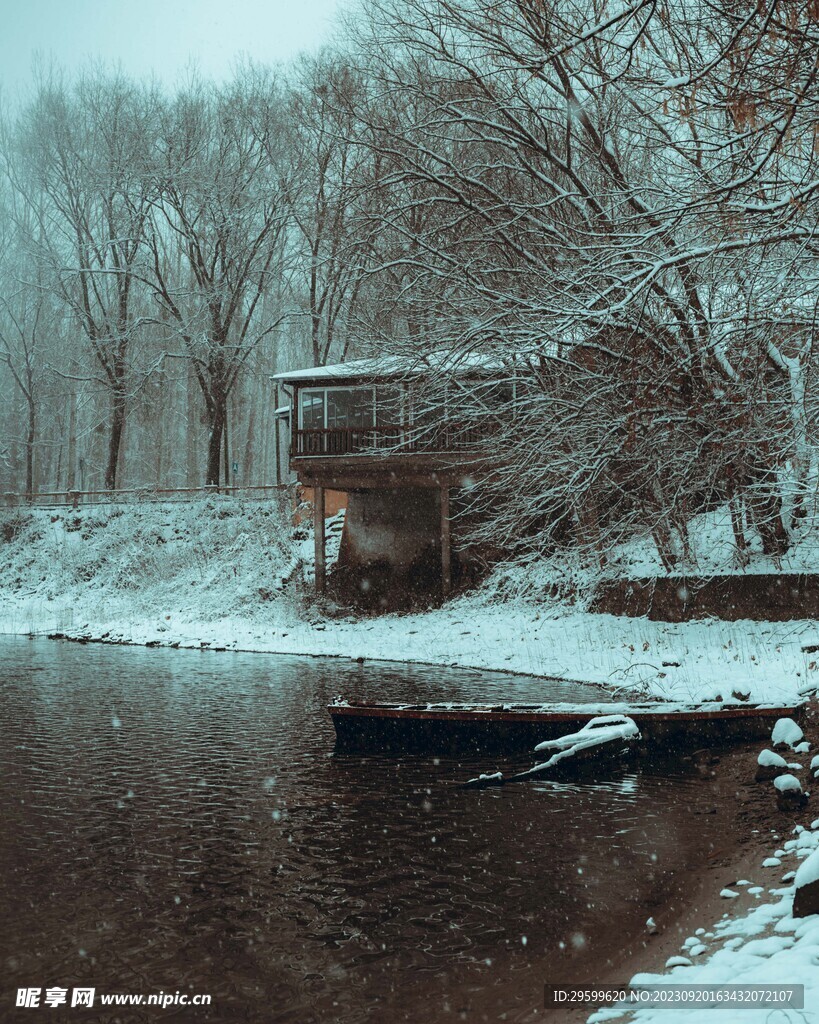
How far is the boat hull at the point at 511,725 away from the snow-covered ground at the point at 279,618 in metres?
1.96

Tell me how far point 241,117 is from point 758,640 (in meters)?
28.5

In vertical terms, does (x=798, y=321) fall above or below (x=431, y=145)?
below

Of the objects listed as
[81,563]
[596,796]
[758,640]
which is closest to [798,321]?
[596,796]

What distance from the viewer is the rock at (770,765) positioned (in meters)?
10.3

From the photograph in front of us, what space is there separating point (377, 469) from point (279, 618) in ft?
15.8

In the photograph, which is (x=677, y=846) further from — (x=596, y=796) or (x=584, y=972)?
(x=584, y=972)

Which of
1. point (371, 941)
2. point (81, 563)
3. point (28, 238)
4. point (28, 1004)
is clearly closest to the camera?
point (28, 1004)

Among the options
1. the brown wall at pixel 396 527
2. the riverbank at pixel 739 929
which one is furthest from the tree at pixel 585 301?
the brown wall at pixel 396 527

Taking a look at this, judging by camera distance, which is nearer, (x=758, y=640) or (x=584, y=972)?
(x=584, y=972)

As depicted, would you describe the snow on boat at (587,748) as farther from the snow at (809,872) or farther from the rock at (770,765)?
the snow at (809,872)

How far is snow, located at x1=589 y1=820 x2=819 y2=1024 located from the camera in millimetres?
4768

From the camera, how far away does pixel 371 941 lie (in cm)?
679

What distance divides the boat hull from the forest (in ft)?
10.1

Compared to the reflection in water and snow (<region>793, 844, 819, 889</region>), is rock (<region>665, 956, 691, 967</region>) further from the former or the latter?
snow (<region>793, 844, 819, 889</region>)
